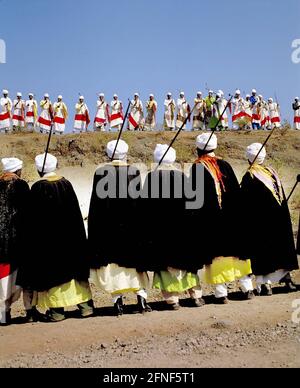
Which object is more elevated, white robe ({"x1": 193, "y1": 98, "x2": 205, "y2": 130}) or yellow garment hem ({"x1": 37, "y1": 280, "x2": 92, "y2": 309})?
white robe ({"x1": 193, "y1": 98, "x2": 205, "y2": 130})

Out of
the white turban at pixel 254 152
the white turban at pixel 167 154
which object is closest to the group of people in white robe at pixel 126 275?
the white turban at pixel 167 154

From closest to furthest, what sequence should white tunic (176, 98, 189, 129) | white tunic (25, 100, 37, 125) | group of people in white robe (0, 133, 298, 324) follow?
group of people in white robe (0, 133, 298, 324) < white tunic (25, 100, 37, 125) < white tunic (176, 98, 189, 129)

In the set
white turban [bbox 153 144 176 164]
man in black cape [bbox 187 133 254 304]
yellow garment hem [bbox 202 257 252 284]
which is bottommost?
yellow garment hem [bbox 202 257 252 284]

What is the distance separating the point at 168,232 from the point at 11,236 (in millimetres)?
2068

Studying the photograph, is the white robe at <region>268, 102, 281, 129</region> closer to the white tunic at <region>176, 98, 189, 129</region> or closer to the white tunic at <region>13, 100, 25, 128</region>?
the white tunic at <region>176, 98, 189, 129</region>

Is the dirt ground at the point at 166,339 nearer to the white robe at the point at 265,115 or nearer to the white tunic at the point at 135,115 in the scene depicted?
the white tunic at the point at 135,115

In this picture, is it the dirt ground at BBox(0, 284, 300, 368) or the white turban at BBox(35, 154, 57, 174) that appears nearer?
the dirt ground at BBox(0, 284, 300, 368)

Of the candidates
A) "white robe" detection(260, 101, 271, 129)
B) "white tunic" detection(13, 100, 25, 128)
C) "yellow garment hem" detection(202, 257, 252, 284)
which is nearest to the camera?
"yellow garment hem" detection(202, 257, 252, 284)

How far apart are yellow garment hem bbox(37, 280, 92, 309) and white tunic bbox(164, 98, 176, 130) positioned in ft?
65.4

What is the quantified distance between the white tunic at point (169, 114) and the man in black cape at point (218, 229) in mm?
18820

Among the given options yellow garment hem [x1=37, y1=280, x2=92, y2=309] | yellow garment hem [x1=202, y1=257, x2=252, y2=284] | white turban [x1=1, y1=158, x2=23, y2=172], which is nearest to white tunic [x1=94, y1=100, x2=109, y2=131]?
white turban [x1=1, y1=158, x2=23, y2=172]

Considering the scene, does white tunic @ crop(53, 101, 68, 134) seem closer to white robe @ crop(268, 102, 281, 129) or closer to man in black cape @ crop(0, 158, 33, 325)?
white robe @ crop(268, 102, 281, 129)

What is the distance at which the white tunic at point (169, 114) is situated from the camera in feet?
89.2

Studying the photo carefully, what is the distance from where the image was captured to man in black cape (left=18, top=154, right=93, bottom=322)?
768 centimetres
